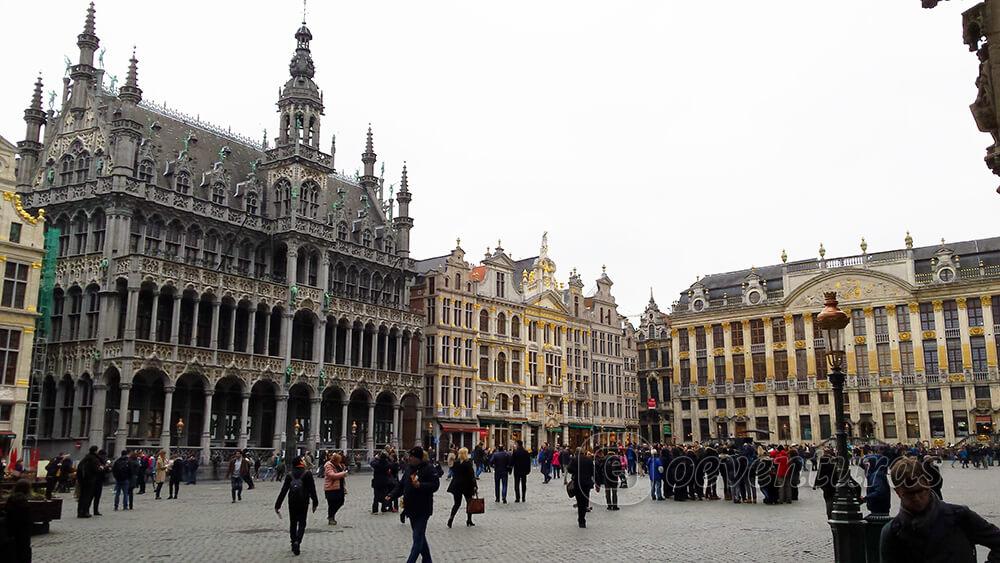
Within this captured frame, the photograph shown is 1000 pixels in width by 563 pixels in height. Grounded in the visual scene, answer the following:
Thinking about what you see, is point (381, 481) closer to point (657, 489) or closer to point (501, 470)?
point (501, 470)

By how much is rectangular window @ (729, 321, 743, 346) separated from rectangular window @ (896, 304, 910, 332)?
14075 millimetres

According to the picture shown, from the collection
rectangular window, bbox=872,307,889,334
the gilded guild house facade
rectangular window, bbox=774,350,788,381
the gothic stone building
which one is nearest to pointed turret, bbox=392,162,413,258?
the gothic stone building

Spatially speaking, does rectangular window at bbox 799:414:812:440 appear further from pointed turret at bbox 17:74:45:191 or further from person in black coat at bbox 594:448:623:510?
pointed turret at bbox 17:74:45:191

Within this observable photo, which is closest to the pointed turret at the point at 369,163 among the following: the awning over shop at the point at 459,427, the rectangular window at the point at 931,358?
the awning over shop at the point at 459,427

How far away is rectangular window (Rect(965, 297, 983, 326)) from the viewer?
71.9 metres

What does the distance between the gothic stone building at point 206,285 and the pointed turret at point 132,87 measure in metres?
0.13

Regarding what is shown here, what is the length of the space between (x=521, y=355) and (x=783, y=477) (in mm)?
45093

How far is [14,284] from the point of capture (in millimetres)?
38344

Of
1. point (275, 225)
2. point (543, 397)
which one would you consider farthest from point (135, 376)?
point (543, 397)

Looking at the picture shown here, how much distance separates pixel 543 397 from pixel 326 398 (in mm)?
22324

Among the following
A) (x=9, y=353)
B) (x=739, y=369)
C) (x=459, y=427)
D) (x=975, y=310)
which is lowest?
(x=459, y=427)

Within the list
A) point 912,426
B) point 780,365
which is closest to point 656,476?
point 912,426

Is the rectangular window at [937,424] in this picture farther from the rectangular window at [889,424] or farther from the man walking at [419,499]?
the man walking at [419,499]

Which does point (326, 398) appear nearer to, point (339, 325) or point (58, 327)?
point (339, 325)
